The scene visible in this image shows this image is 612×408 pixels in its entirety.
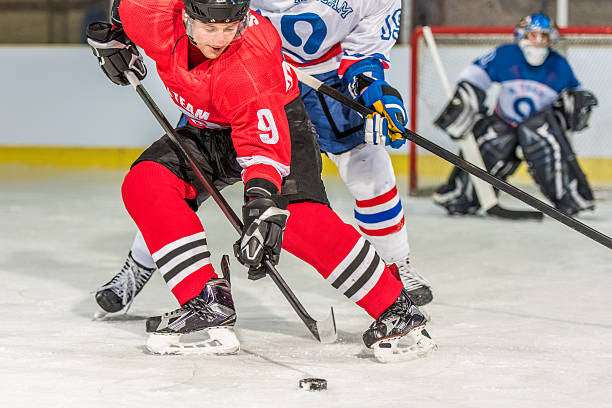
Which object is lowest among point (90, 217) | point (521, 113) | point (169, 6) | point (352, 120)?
point (90, 217)

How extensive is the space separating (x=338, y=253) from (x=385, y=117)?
0.40 meters

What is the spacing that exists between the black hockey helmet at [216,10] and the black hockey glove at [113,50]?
40 cm

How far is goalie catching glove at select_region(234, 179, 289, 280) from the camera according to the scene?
209 centimetres

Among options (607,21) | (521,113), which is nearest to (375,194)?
(521,113)

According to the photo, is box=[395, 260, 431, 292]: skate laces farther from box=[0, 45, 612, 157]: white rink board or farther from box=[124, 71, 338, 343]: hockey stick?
box=[0, 45, 612, 157]: white rink board

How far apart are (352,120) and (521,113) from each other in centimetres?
246

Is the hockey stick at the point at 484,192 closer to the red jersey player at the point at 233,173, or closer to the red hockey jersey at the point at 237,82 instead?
the red jersey player at the point at 233,173

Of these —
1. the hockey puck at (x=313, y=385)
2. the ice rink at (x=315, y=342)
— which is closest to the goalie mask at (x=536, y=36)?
the ice rink at (x=315, y=342)

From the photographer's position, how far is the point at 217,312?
7.41 ft

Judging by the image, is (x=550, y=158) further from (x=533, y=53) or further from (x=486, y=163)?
(x=533, y=53)

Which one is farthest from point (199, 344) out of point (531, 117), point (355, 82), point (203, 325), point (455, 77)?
point (455, 77)

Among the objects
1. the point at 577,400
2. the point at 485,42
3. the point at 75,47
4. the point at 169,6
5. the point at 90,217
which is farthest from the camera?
the point at 75,47

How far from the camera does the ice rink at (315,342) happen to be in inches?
78.0

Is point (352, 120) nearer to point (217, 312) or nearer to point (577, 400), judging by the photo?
point (217, 312)
